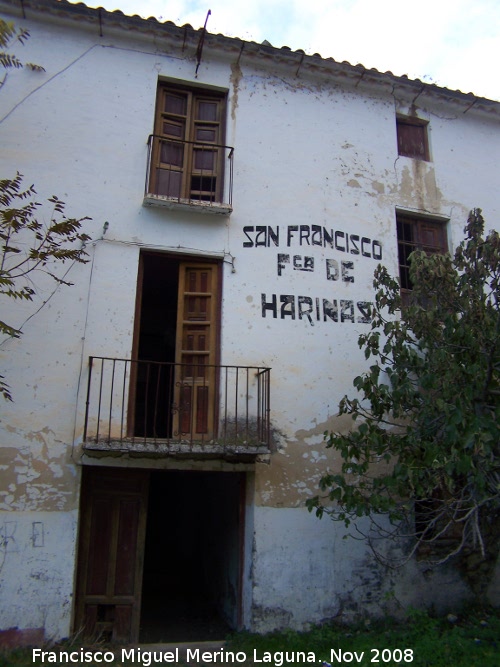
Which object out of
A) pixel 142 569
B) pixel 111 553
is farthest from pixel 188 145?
pixel 142 569

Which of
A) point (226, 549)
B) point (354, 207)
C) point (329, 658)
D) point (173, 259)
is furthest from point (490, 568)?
point (173, 259)

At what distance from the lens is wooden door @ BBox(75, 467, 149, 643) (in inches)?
294

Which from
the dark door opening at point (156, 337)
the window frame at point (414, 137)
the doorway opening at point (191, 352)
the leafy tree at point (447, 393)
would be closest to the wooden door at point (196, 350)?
the doorway opening at point (191, 352)

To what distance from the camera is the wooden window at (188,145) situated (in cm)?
891

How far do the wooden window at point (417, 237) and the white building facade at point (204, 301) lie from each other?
0.17 ft

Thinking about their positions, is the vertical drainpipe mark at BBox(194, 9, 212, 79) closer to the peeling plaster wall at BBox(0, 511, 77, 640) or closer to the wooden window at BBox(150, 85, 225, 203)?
the wooden window at BBox(150, 85, 225, 203)

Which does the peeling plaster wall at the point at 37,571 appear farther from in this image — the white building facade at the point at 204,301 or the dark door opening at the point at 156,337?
the dark door opening at the point at 156,337

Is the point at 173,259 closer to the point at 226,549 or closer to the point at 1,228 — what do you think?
the point at 1,228

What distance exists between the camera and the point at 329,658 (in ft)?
22.6

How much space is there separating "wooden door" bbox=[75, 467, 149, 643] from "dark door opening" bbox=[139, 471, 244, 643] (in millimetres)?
716

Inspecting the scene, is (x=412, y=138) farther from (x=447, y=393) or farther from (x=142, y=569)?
(x=142, y=569)

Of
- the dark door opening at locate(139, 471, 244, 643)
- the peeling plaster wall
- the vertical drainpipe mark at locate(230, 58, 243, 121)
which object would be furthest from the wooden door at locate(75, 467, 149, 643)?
the vertical drainpipe mark at locate(230, 58, 243, 121)

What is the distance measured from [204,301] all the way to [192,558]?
6231 millimetres

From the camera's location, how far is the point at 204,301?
858 centimetres
